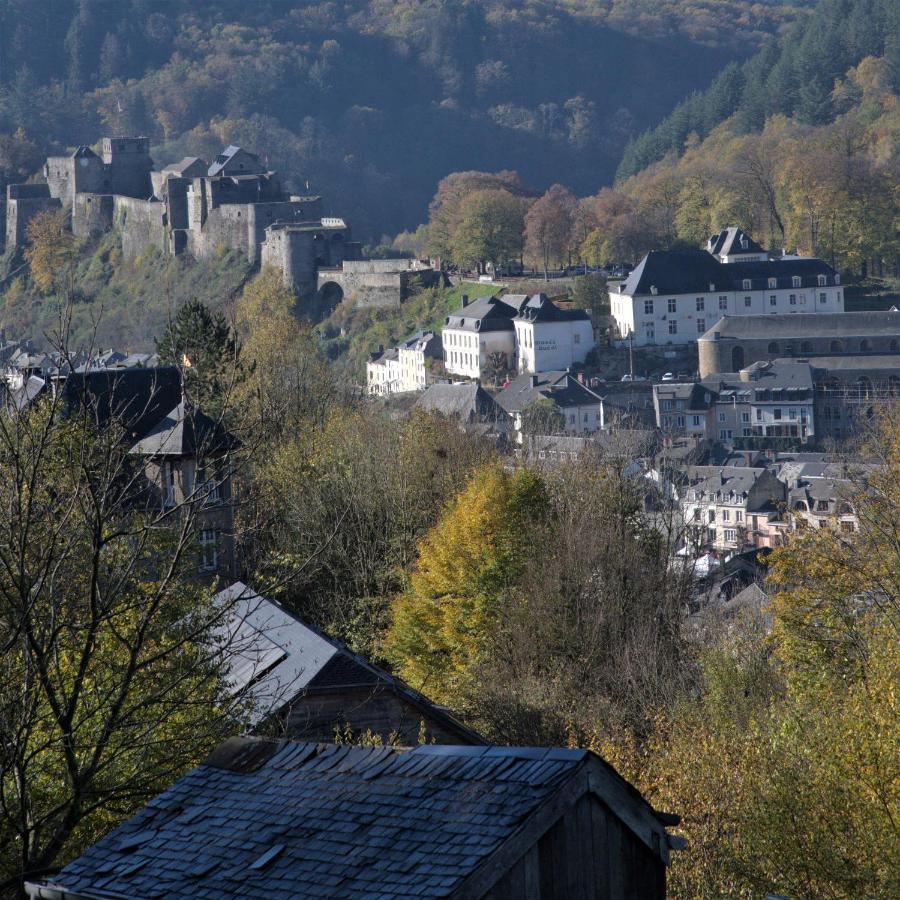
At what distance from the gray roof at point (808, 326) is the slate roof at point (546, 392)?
8.58 meters

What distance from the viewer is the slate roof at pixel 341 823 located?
620cm

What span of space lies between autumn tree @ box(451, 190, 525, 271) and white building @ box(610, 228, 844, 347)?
31.6ft

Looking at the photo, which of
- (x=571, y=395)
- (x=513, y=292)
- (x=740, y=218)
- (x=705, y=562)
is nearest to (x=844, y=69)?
(x=740, y=218)

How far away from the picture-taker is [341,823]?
21.3 feet

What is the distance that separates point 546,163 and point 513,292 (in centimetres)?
8169

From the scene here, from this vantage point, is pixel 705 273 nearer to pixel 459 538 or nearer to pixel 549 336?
pixel 549 336

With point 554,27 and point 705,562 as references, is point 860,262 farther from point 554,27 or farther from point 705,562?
point 554,27

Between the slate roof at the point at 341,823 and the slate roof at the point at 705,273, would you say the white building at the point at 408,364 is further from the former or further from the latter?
the slate roof at the point at 341,823

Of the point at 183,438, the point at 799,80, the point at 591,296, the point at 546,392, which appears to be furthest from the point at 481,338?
the point at 799,80

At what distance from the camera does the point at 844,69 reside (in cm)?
11888

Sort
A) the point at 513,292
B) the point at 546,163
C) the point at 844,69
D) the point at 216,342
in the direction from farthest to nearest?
the point at 546,163 < the point at 844,69 < the point at 513,292 < the point at 216,342

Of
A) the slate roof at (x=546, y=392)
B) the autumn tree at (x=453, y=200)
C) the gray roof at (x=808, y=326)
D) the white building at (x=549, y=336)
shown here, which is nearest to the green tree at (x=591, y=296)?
the white building at (x=549, y=336)

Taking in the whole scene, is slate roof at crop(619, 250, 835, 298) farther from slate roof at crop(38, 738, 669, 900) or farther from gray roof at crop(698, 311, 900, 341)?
slate roof at crop(38, 738, 669, 900)

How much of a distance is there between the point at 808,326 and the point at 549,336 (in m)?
11.8
